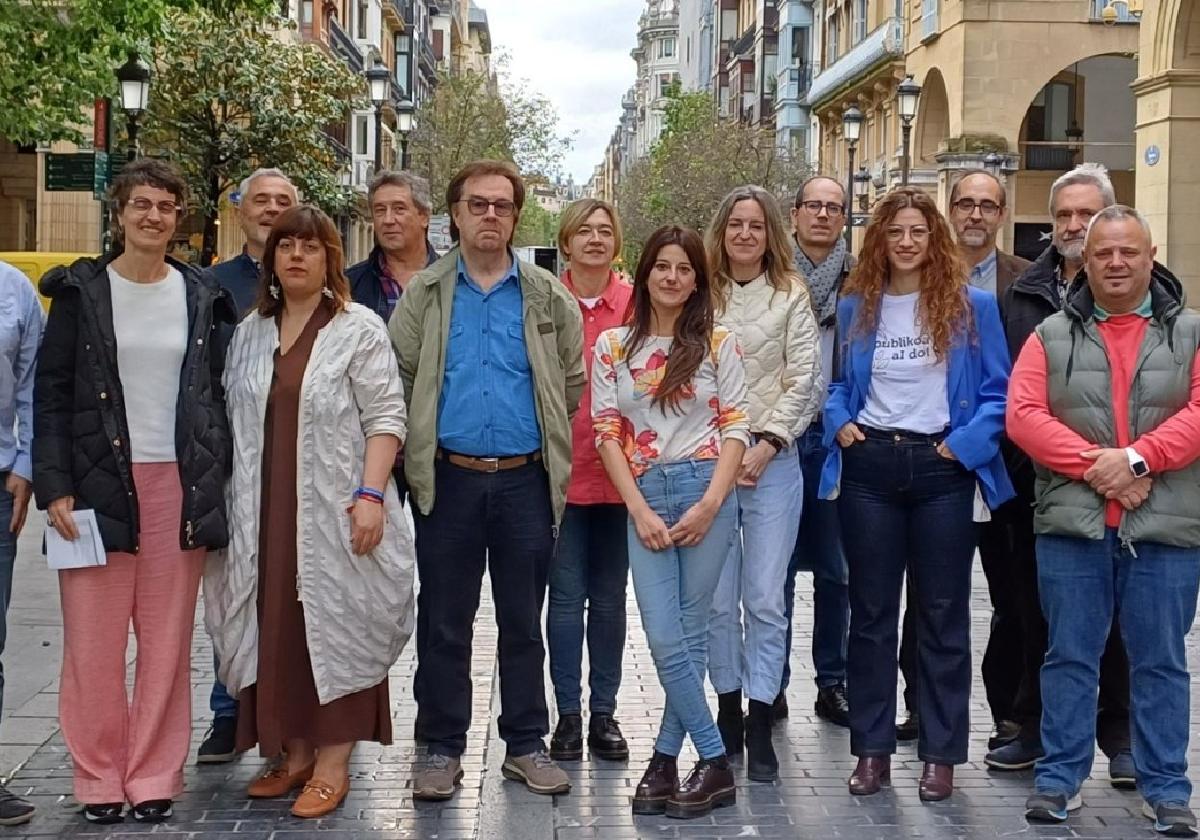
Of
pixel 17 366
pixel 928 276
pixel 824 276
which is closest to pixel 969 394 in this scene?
pixel 928 276

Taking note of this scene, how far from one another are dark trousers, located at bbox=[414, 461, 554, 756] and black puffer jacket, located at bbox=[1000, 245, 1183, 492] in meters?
1.95

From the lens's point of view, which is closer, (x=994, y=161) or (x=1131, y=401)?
(x=1131, y=401)

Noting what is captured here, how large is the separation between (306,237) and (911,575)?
2733mm

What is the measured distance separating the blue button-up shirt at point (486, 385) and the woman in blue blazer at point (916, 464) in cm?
125

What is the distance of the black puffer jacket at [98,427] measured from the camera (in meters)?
5.62

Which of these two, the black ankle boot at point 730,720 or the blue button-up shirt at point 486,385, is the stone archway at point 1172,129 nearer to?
the black ankle boot at point 730,720

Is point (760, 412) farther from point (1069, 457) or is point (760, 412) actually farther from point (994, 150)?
point (994, 150)

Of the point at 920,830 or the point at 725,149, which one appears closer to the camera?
the point at 920,830

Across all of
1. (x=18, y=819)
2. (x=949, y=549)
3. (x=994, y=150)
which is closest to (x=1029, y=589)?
(x=949, y=549)

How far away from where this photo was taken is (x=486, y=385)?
607 centimetres

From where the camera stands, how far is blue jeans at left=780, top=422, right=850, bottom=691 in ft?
23.3

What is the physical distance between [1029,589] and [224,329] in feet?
11.5

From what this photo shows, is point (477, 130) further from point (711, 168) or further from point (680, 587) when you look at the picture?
point (680, 587)

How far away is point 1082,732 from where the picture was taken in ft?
19.6
